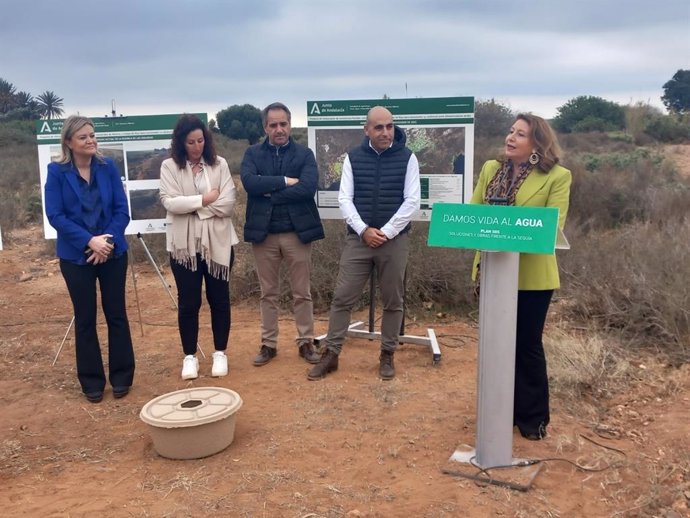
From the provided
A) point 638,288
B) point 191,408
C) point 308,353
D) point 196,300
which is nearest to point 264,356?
point 308,353

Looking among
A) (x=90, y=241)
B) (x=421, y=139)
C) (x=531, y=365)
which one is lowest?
(x=531, y=365)

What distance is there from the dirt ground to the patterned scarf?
1525mm

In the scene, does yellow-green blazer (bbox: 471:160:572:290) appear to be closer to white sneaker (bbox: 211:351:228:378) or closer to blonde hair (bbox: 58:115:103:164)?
white sneaker (bbox: 211:351:228:378)

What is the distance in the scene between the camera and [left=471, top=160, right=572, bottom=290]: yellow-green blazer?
3.81 meters

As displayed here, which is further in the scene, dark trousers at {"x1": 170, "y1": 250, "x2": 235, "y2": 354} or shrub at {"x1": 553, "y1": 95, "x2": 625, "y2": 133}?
shrub at {"x1": 553, "y1": 95, "x2": 625, "y2": 133}

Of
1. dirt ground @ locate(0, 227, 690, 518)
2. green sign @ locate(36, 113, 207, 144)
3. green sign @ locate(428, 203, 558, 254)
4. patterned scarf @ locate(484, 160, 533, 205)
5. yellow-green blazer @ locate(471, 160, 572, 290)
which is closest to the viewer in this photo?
green sign @ locate(428, 203, 558, 254)

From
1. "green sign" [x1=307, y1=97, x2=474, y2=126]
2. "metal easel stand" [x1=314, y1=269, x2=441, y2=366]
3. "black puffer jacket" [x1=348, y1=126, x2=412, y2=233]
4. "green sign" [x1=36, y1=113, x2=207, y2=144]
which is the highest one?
"green sign" [x1=307, y1=97, x2=474, y2=126]

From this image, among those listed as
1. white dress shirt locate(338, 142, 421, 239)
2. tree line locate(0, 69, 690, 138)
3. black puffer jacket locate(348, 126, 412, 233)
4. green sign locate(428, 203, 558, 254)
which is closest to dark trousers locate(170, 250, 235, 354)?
white dress shirt locate(338, 142, 421, 239)

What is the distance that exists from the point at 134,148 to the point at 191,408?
10.1 feet

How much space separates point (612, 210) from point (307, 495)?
380 inches

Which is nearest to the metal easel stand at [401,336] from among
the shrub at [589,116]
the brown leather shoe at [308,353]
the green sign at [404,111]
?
the brown leather shoe at [308,353]

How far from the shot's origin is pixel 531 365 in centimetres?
408

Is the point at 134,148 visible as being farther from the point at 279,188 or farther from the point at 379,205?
the point at 379,205

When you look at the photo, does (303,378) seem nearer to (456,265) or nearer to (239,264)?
(456,265)
